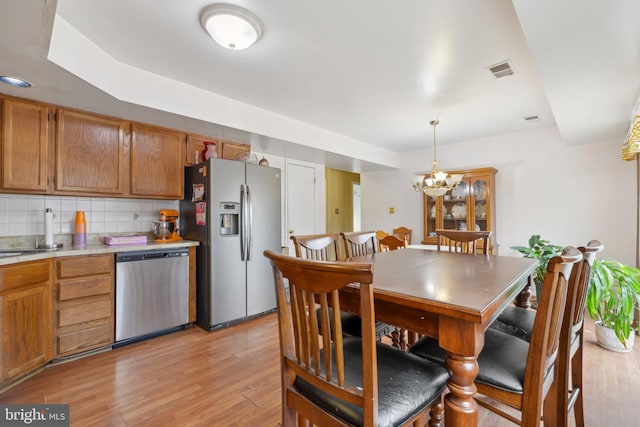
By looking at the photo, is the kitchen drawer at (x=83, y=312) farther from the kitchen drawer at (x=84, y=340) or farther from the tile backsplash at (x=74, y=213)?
the tile backsplash at (x=74, y=213)

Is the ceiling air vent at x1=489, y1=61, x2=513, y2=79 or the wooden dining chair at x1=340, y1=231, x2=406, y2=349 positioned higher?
the ceiling air vent at x1=489, y1=61, x2=513, y2=79

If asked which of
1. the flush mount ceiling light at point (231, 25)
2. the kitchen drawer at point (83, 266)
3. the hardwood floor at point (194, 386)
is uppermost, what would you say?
the flush mount ceiling light at point (231, 25)

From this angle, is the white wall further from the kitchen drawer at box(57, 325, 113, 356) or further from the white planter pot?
the kitchen drawer at box(57, 325, 113, 356)

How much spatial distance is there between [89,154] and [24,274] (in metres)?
1.08

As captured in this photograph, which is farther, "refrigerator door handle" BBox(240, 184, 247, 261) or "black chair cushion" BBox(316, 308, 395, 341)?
"refrigerator door handle" BBox(240, 184, 247, 261)

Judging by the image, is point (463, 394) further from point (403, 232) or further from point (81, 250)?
point (403, 232)

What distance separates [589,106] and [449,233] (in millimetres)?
1601

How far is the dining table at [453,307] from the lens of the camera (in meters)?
0.93

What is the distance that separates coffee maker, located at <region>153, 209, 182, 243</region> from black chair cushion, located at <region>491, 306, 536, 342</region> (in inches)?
113

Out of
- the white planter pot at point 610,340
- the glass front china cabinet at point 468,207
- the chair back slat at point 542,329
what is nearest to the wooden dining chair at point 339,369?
the chair back slat at point 542,329

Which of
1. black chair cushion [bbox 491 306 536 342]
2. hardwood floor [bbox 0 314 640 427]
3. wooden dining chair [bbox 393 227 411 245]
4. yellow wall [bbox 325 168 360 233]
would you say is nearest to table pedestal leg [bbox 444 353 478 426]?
black chair cushion [bbox 491 306 536 342]

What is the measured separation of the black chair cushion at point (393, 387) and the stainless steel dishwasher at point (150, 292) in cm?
212

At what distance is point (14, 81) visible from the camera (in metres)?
1.90

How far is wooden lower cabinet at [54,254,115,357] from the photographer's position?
7.03 feet
